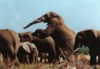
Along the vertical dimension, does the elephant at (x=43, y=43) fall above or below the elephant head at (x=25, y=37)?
below

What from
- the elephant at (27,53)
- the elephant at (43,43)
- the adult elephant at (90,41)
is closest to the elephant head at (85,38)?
the adult elephant at (90,41)

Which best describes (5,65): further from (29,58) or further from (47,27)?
(47,27)

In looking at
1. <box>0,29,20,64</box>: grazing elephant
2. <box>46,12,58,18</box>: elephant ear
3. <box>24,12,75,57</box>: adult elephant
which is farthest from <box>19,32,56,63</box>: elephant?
<box>0,29,20,64</box>: grazing elephant

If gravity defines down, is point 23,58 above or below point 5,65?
below

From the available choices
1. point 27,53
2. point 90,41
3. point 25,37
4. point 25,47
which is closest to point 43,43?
point 25,37

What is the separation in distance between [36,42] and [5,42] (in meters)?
3.05

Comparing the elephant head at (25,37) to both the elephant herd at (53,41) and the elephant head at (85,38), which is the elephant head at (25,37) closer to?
the elephant herd at (53,41)

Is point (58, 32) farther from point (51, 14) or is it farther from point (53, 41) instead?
point (51, 14)

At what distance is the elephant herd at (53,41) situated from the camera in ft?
52.7

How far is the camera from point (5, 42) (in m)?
14.8

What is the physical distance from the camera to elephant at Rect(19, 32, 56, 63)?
17.5 meters

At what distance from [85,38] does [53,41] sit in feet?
4.24

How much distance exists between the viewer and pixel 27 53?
16.1m

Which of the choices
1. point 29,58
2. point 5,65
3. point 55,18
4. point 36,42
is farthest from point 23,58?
point 5,65
